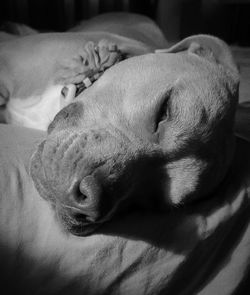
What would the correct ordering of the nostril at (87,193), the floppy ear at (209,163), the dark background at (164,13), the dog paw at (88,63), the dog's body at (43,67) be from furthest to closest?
the dark background at (164,13) → the dog's body at (43,67) → the dog paw at (88,63) → the floppy ear at (209,163) → the nostril at (87,193)

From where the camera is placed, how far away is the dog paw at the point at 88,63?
141 centimetres

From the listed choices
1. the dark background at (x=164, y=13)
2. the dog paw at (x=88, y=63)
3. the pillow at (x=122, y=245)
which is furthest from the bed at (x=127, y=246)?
the dark background at (x=164, y=13)

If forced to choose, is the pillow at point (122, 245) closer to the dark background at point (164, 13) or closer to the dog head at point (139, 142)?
the dog head at point (139, 142)

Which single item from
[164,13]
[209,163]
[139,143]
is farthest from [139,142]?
[164,13]

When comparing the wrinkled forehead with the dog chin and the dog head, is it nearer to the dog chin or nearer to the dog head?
the dog head

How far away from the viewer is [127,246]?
108 centimetres

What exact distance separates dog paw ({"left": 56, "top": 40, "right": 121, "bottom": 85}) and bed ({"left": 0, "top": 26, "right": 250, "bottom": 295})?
0.28 metres

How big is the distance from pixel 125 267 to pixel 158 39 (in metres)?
1.79

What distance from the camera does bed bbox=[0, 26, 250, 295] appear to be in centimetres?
98

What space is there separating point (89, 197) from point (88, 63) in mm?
693

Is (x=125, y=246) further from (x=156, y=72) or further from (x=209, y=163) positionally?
(x=156, y=72)

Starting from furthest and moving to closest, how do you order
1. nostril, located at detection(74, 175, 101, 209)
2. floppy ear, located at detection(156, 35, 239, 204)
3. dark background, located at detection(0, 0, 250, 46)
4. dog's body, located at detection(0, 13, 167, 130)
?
dark background, located at detection(0, 0, 250, 46), dog's body, located at detection(0, 13, 167, 130), floppy ear, located at detection(156, 35, 239, 204), nostril, located at detection(74, 175, 101, 209)

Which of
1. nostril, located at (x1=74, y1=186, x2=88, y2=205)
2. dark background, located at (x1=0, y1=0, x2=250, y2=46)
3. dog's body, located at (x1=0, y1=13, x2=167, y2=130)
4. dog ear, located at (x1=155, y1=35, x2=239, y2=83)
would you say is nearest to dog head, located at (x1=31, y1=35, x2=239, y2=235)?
nostril, located at (x1=74, y1=186, x2=88, y2=205)

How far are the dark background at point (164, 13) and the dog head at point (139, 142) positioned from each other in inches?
77.9
